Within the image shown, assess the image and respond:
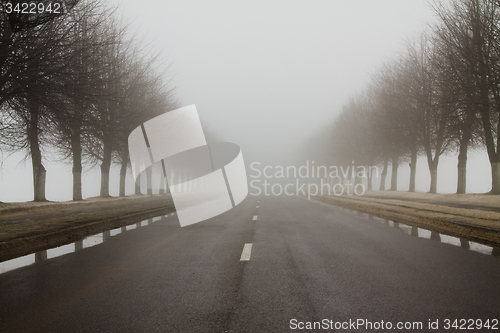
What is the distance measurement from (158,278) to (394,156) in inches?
1474

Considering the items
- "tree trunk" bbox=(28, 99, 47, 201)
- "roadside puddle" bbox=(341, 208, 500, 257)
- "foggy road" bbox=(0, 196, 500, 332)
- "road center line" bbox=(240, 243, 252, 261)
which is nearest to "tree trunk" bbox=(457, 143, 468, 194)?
"roadside puddle" bbox=(341, 208, 500, 257)

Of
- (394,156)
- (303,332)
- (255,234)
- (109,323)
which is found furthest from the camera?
(394,156)

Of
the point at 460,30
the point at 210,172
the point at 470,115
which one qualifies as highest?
the point at 460,30

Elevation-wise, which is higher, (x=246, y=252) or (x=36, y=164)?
(x=36, y=164)

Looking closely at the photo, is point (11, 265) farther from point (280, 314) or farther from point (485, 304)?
point (485, 304)

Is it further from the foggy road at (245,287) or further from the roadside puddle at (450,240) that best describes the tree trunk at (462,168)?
the foggy road at (245,287)

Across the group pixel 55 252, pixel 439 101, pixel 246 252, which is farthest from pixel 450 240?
pixel 439 101

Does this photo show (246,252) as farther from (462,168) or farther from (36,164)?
(462,168)

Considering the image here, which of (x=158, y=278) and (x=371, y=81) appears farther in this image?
(x=371, y=81)

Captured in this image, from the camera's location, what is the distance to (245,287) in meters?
4.93

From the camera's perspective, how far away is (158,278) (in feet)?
18.1

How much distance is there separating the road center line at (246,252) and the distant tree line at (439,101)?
46.0 feet

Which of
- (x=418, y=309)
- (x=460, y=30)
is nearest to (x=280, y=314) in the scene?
(x=418, y=309)

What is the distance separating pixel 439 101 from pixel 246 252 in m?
18.7
